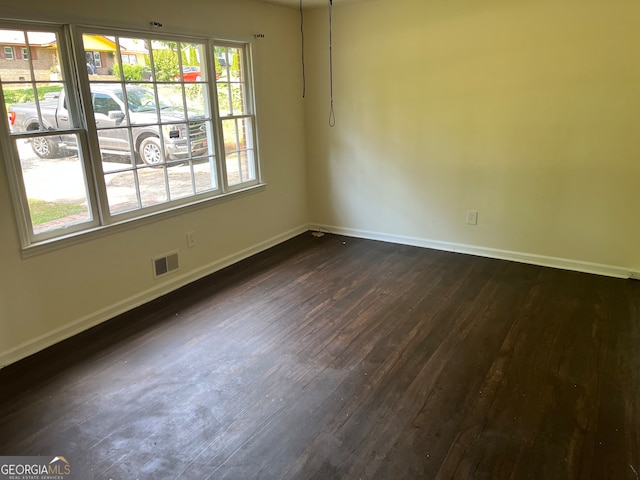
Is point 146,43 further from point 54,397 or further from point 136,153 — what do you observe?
point 54,397

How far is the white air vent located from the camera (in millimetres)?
3576

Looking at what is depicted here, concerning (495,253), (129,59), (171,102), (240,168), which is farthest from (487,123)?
(129,59)

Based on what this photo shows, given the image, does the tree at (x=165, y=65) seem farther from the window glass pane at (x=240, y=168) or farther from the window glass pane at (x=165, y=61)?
the window glass pane at (x=240, y=168)

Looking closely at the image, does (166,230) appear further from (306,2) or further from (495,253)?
(495,253)

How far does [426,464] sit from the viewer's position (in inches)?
76.4

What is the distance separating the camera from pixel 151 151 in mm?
3455

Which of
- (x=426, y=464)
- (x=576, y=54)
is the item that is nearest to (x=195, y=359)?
(x=426, y=464)

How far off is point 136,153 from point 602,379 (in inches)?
131

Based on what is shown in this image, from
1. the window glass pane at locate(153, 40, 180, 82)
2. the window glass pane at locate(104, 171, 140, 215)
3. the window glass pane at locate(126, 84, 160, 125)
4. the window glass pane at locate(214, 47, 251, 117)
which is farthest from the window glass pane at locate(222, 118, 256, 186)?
the window glass pane at locate(104, 171, 140, 215)

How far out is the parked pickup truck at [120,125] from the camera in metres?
2.74

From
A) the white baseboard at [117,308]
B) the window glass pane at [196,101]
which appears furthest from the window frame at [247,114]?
the white baseboard at [117,308]

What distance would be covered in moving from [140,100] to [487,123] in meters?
2.90

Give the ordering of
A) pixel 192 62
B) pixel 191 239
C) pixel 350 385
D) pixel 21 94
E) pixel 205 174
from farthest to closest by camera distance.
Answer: pixel 205 174 → pixel 191 239 → pixel 192 62 → pixel 21 94 → pixel 350 385

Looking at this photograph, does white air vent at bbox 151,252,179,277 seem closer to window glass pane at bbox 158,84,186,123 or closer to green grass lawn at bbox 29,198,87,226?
green grass lawn at bbox 29,198,87,226
